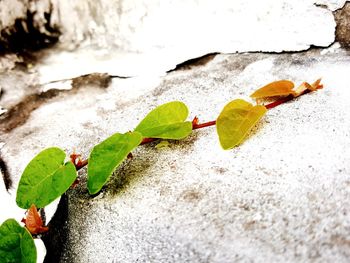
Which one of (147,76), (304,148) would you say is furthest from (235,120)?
(147,76)

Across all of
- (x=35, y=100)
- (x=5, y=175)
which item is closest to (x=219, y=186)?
(x=5, y=175)

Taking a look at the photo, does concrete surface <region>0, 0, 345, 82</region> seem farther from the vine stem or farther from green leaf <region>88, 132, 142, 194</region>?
green leaf <region>88, 132, 142, 194</region>

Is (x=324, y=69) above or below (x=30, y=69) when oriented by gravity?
above

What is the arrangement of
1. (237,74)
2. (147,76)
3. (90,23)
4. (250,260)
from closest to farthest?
(250,260), (237,74), (147,76), (90,23)

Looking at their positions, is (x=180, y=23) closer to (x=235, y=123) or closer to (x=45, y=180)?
(x=235, y=123)

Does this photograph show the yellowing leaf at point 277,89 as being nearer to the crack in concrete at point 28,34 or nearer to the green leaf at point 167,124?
the green leaf at point 167,124

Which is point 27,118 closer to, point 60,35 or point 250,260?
point 60,35
